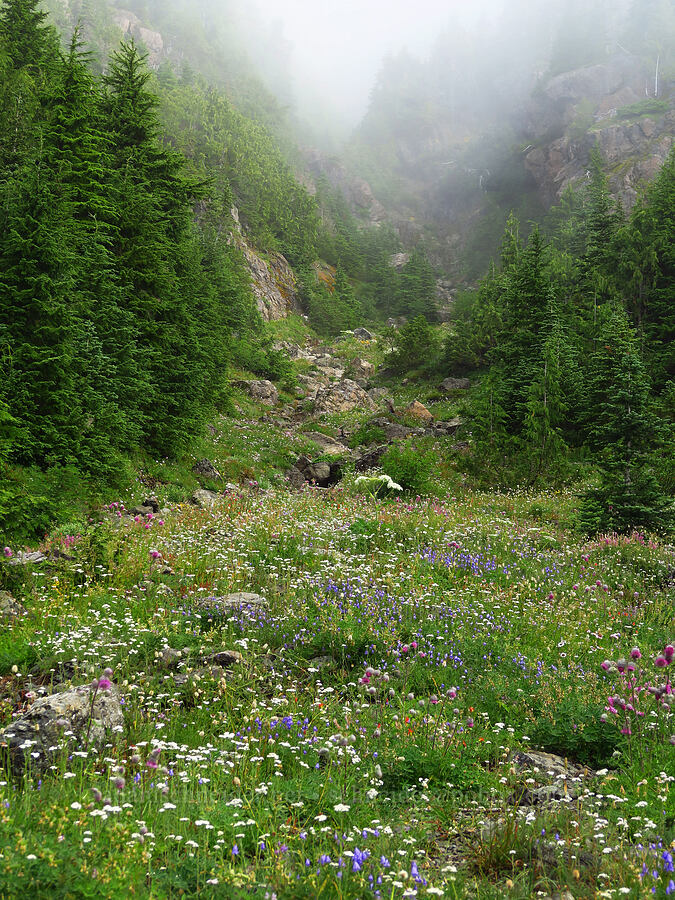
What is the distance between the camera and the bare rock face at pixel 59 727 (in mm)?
3518

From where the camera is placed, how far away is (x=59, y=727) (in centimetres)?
371

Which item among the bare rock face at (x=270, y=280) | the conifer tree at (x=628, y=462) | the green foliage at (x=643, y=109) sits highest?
the green foliage at (x=643, y=109)

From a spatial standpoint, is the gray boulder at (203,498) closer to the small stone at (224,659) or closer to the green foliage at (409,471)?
the green foliage at (409,471)

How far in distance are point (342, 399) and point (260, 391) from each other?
7133 millimetres

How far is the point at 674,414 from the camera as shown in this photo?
852 inches

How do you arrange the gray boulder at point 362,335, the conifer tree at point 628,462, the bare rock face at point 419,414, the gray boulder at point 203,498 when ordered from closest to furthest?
the conifer tree at point 628,462, the gray boulder at point 203,498, the bare rock face at point 419,414, the gray boulder at point 362,335

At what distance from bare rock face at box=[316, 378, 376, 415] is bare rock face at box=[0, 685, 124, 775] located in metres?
32.3

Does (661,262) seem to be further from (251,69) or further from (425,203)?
(251,69)

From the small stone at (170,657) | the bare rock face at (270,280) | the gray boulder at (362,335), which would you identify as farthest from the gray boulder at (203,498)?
the gray boulder at (362,335)

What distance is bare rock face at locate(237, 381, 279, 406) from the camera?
34125 mm

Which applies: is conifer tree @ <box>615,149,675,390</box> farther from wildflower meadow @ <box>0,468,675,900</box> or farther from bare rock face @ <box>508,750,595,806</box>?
bare rock face @ <box>508,750,595,806</box>

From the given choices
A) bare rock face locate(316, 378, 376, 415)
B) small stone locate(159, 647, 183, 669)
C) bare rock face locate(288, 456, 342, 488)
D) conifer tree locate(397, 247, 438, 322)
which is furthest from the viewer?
conifer tree locate(397, 247, 438, 322)

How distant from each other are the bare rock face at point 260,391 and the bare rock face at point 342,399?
362cm

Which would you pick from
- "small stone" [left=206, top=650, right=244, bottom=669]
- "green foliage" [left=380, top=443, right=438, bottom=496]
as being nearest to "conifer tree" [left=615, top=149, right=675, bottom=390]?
"green foliage" [left=380, top=443, right=438, bottom=496]
